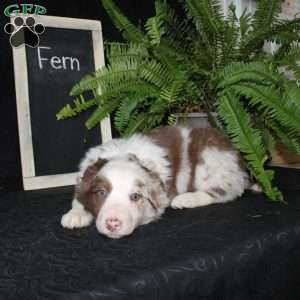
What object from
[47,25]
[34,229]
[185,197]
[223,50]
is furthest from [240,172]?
[47,25]

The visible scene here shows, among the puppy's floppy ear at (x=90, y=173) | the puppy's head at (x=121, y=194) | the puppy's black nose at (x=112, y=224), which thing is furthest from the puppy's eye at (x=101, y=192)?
the puppy's black nose at (x=112, y=224)

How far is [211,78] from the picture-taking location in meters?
2.13

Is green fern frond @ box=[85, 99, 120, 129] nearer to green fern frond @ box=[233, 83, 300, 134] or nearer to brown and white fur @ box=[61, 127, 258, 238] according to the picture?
brown and white fur @ box=[61, 127, 258, 238]

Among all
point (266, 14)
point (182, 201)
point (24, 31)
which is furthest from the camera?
point (24, 31)

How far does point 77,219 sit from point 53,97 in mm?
1071

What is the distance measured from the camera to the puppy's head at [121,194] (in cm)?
146

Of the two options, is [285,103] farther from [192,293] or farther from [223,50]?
[192,293]

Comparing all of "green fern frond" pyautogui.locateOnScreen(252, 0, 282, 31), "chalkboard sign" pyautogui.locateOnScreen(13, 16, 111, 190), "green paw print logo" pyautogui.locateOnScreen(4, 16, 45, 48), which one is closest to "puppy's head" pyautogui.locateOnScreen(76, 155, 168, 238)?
"chalkboard sign" pyautogui.locateOnScreen(13, 16, 111, 190)

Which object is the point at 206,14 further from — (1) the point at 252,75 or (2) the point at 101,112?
(2) the point at 101,112

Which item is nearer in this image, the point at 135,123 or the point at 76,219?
the point at 76,219

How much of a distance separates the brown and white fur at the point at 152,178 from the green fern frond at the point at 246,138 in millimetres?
281

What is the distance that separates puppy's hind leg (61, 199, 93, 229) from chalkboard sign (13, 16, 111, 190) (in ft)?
2.31

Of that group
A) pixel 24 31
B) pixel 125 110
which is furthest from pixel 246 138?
pixel 24 31

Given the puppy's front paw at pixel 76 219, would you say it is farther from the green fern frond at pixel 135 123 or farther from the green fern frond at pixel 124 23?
the green fern frond at pixel 124 23
